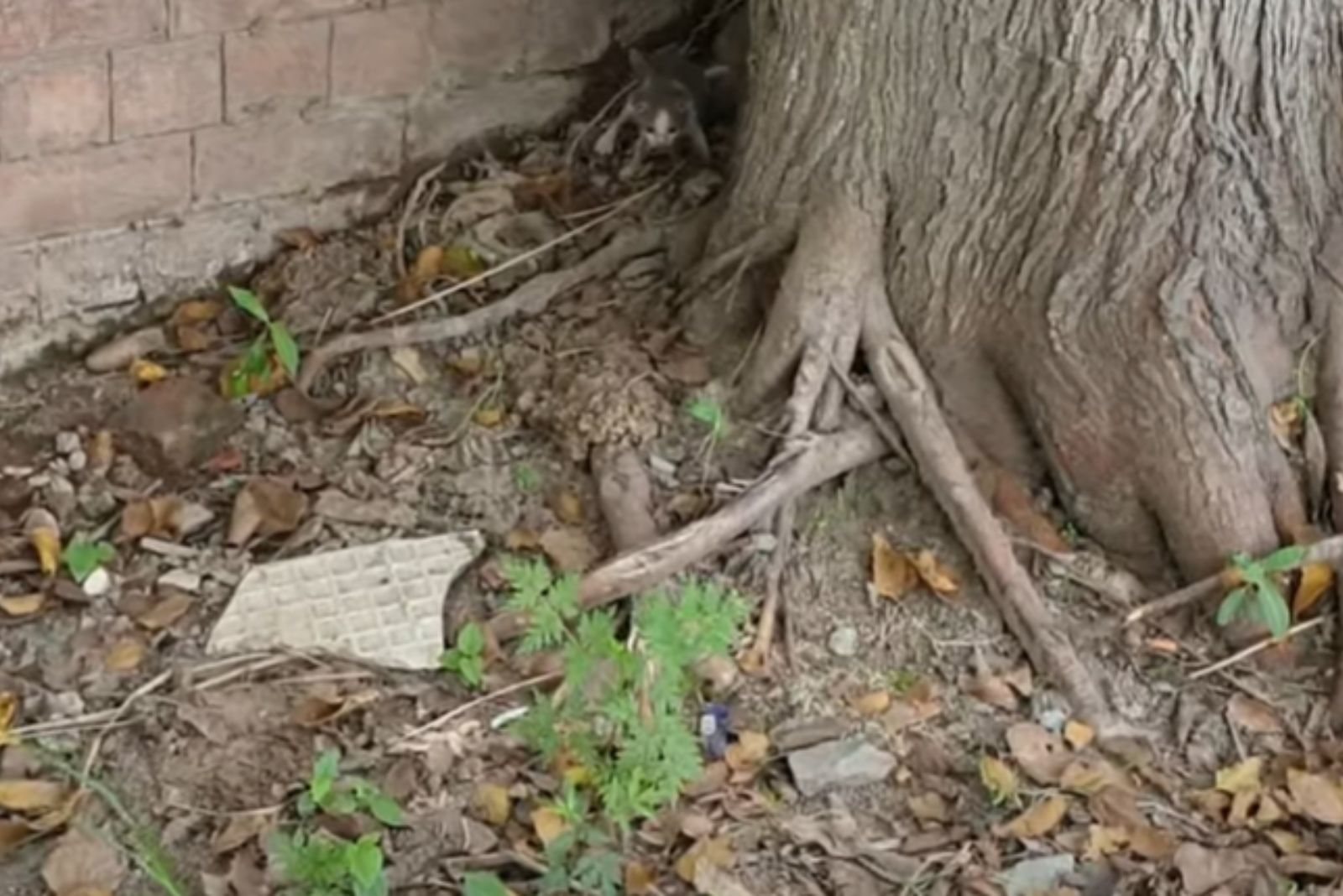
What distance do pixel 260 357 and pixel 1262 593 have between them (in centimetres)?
147

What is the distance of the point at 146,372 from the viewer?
3.82 m

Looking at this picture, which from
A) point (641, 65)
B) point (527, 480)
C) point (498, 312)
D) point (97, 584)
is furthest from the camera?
point (641, 65)

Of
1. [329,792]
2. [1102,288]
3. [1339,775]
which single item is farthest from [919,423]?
[329,792]

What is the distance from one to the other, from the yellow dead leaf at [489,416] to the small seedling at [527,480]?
10cm

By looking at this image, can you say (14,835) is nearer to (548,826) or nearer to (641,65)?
(548,826)

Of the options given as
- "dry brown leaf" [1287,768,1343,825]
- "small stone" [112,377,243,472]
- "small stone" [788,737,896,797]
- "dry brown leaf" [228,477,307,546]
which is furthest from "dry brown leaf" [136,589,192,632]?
"dry brown leaf" [1287,768,1343,825]

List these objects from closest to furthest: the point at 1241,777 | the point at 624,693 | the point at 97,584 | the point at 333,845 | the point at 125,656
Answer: the point at 333,845
the point at 624,693
the point at 1241,777
the point at 125,656
the point at 97,584

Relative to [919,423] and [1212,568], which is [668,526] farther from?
[1212,568]

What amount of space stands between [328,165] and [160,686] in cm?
101

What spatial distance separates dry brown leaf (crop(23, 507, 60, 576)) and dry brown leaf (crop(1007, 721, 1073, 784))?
129 cm

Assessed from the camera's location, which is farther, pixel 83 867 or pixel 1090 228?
pixel 1090 228

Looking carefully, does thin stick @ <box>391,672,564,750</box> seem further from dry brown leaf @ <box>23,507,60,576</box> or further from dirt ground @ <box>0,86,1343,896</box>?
dry brown leaf @ <box>23,507,60,576</box>

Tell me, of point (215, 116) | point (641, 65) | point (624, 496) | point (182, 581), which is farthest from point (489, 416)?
point (641, 65)

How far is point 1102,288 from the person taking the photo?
3.44 m
